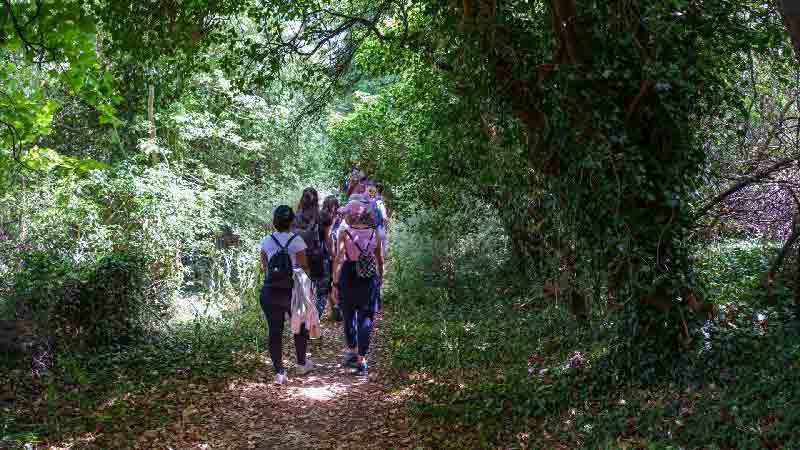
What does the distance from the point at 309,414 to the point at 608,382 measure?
9.48 feet

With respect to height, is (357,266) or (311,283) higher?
(357,266)

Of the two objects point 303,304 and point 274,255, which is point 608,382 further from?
point 274,255

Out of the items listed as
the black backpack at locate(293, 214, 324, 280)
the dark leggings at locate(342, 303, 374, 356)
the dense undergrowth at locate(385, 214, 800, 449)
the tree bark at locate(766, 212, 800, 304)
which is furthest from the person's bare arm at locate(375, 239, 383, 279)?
the tree bark at locate(766, 212, 800, 304)

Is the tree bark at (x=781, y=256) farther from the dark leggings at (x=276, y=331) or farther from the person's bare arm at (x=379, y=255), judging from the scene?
the dark leggings at (x=276, y=331)

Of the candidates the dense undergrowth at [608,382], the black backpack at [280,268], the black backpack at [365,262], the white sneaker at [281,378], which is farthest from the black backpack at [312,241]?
the white sneaker at [281,378]

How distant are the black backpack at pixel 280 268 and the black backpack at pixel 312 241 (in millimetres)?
2014

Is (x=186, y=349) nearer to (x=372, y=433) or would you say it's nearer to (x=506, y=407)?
(x=372, y=433)

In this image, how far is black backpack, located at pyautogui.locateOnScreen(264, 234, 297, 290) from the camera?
7.02 meters

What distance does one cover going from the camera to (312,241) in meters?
9.45

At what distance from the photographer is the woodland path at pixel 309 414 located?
221 inches

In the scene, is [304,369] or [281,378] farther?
[304,369]

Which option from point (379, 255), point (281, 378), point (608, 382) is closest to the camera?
point (608, 382)

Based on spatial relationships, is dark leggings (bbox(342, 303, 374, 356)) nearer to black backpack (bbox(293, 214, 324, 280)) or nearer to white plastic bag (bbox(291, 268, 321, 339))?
white plastic bag (bbox(291, 268, 321, 339))

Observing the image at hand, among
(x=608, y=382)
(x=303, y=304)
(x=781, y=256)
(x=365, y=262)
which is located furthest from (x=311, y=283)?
(x=781, y=256)
